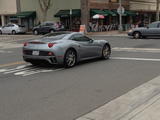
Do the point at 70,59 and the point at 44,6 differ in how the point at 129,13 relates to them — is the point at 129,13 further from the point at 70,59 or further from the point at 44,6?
A: the point at 70,59

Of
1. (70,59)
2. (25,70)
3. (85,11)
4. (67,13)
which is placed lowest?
(25,70)

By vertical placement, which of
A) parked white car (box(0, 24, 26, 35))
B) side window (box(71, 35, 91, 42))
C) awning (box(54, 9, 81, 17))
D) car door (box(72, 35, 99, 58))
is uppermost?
awning (box(54, 9, 81, 17))

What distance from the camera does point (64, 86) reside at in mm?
7316

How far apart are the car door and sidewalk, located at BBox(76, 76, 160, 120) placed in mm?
4353

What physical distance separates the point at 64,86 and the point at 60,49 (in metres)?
2.77

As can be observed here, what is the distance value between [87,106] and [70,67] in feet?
15.4

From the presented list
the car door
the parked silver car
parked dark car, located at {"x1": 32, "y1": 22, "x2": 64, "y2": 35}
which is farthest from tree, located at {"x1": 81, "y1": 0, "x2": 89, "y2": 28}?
the parked silver car

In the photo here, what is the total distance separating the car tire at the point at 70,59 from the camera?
10043mm

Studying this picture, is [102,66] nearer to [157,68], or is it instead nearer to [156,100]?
[157,68]

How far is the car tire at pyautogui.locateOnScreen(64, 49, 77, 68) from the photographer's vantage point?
10043mm

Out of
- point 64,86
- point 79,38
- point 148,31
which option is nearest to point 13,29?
point 148,31

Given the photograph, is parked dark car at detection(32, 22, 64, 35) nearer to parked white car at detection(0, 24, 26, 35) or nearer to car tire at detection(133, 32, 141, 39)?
parked white car at detection(0, 24, 26, 35)

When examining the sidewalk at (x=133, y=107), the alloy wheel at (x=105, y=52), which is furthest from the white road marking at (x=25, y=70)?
the sidewalk at (x=133, y=107)

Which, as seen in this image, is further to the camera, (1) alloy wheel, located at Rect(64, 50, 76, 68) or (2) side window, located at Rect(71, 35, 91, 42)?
(2) side window, located at Rect(71, 35, 91, 42)
